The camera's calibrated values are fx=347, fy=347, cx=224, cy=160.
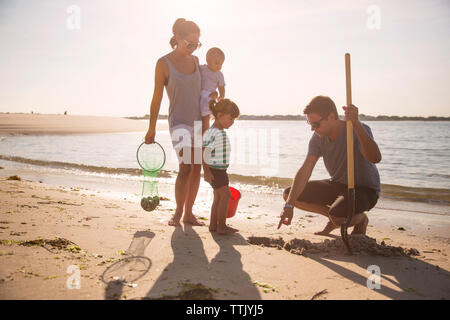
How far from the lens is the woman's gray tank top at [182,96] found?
162 inches

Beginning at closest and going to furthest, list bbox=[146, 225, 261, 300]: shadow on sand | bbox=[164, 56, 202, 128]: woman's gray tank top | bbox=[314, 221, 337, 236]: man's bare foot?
bbox=[146, 225, 261, 300]: shadow on sand → bbox=[164, 56, 202, 128]: woman's gray tank top → bbox=[314, 221, 337, 236]: man's bare foot

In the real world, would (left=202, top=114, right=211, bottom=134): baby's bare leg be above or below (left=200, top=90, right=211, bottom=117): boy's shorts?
below

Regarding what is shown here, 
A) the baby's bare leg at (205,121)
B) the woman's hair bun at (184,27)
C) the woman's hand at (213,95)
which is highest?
the woman's hair bun at (184,27)

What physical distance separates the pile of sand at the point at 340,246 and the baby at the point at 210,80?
169 centimetres

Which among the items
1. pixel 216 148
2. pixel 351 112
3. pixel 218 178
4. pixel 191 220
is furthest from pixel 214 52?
pixel 191 220

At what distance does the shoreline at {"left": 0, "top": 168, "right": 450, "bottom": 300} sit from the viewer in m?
2.44

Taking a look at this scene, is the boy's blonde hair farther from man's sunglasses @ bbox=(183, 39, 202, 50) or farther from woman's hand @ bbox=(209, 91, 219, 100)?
man's sunglasses @ bbox=(183, 39, 202, 50)

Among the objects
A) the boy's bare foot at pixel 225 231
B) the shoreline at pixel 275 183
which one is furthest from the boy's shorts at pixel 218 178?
the shoreline at pixel 275 183

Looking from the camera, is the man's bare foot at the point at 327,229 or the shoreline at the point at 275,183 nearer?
the man's bare foot at the point at 327,229

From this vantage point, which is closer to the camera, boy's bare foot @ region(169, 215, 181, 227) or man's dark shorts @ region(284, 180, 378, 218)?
man's dark shorts @ region(284, 180, 378, 218)

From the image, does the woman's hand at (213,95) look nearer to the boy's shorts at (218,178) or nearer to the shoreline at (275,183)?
the boy's shorts at (218,178)

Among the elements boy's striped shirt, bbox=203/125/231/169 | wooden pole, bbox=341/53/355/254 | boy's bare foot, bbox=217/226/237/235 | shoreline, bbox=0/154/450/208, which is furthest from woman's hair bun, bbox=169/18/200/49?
shoreline, bbox=0/154/450/208

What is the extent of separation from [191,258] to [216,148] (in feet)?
4.13

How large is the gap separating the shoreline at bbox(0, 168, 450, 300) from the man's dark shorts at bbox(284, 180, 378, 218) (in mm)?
431
